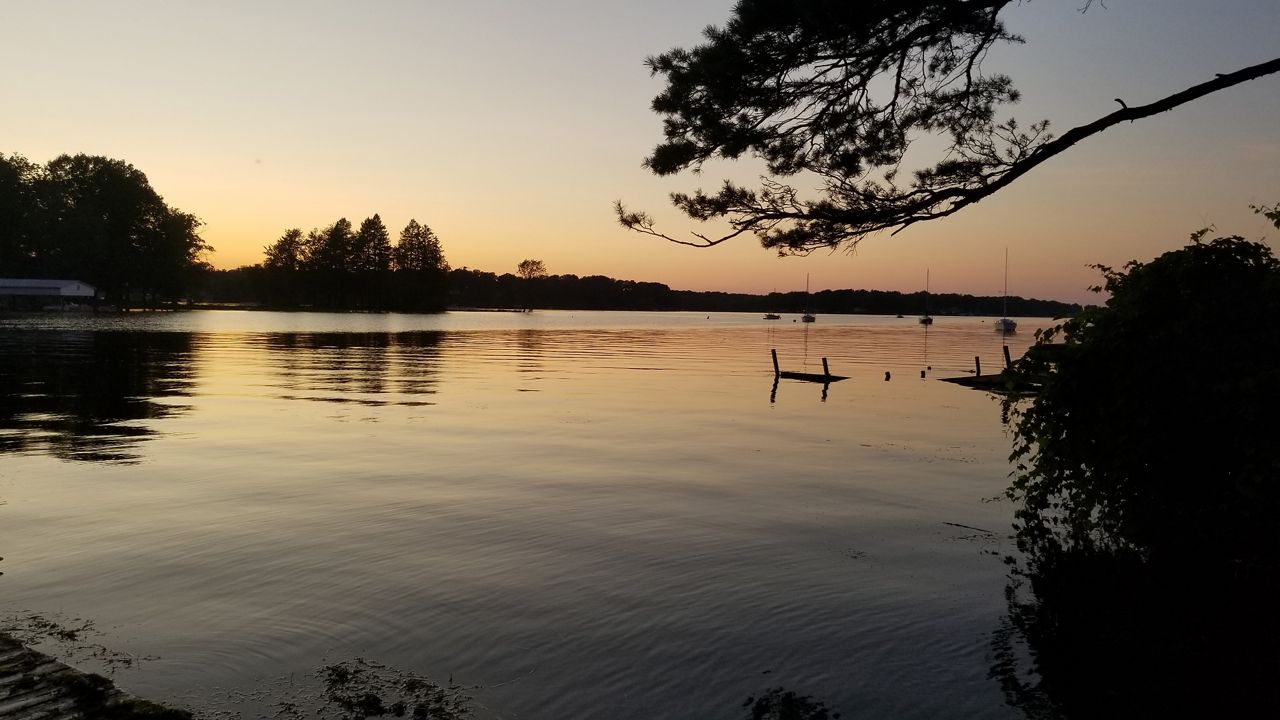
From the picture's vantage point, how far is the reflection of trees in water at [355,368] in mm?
36406

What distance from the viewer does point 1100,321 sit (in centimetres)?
898

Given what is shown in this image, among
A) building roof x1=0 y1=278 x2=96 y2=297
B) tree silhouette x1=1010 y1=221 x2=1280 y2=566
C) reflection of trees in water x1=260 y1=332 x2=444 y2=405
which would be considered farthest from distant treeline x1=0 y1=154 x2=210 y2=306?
tree silhouette x1=1010 y1=221 x2=1280 y2=566

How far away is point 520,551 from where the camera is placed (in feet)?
41.3

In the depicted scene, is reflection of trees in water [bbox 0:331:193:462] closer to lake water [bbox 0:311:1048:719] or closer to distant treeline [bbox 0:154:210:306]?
lake water [bbox 0:311:1048:719]

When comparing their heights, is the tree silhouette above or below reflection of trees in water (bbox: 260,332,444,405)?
above

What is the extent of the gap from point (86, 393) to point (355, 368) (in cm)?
1840

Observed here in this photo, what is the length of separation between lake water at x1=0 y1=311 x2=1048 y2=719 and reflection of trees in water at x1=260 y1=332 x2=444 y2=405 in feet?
17.8

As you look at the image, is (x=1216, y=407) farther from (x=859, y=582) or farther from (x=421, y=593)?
(x=421, y=593)

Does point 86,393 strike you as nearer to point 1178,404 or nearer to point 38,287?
point 1178,404

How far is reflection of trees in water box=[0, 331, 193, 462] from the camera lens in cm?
2119

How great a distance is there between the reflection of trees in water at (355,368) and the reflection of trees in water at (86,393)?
16.7 feet

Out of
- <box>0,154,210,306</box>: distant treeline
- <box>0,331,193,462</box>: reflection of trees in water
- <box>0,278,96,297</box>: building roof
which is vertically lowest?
<box>0,331,193,462</box>: reflection of trees in water

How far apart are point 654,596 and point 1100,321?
5.94 meters

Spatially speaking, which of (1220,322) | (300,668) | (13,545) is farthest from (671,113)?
(13,545)
